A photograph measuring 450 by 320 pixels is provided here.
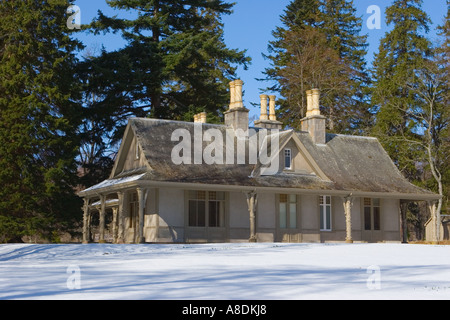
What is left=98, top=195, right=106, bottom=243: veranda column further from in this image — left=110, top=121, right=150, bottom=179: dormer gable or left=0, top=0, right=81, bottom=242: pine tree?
left=0, top=0, right=81, bottom=242: pine tree

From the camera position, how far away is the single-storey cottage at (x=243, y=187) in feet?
91.3

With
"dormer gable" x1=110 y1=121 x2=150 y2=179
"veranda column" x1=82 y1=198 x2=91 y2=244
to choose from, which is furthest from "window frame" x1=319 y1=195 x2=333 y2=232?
"veranda column" x1=82 y1=198 x2=91 y2=244

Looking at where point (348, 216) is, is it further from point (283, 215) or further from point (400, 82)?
point (400, 82)

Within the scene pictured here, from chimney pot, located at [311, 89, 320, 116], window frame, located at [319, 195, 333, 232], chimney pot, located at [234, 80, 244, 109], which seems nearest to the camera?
window frame, located at [319, 195, 333, 232]

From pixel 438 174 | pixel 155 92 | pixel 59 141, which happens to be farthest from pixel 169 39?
pixel 438 174

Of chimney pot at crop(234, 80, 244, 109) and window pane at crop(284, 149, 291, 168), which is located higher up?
chimney pot at crop(234, 80, 244, 109)

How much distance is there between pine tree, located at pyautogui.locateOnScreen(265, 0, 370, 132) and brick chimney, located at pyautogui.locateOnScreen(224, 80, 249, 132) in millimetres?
16034

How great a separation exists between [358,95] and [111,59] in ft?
67.4

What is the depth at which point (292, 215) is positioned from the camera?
3053 centimetres

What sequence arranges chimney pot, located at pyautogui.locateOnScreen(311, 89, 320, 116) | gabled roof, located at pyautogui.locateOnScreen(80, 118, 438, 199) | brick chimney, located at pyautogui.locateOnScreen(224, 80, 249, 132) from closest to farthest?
gabled roof, located at pyautogui.locateOnScreen(80, 118, 438, 199) → brick chimney, located at pyautogui.locateOnScreen(224, 80, 249, 132) → chimney pot, located at pyautogui.locateOnScreen(311, 89, 320, 116)

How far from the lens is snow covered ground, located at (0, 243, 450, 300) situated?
31.8 ft

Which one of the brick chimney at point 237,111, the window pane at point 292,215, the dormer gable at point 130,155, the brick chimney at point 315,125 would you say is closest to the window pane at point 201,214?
the dormer gable at point 130,155

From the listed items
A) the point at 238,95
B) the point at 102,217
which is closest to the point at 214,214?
the point at 102,217

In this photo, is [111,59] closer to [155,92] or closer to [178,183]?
[155,92]
